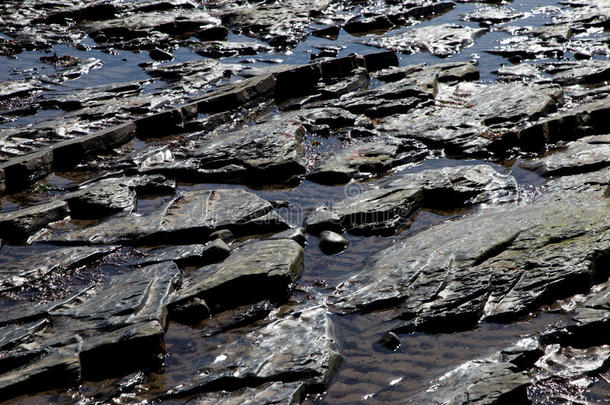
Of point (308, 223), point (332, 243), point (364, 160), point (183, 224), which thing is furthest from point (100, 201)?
point (364, 160)

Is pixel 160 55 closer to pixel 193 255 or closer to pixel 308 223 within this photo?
pixel 308 223

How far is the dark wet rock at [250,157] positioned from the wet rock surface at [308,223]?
1.5 inches

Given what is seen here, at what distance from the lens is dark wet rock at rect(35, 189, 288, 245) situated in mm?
9141

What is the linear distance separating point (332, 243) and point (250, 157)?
332 centimetres

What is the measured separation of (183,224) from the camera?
9281mm

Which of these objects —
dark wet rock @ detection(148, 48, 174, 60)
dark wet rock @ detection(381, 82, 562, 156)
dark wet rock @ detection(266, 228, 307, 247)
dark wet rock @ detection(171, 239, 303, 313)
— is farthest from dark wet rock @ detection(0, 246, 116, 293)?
dark wet rock @ detection(148, 48, 174, 60)

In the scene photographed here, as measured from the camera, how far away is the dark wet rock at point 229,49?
18375mm

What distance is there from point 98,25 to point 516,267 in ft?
55.2

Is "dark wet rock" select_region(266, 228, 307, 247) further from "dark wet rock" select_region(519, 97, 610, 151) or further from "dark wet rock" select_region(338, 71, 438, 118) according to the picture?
"dark wet rock" select_region(338, 71, 438, 118)

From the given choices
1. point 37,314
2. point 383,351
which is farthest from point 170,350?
point 383,351

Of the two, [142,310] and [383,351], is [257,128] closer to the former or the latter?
[142,310]

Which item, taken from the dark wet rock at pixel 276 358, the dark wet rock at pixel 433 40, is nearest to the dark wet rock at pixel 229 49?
the dark wet rock at pixel 433 40

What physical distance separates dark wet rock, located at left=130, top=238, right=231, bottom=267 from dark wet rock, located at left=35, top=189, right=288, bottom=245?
0.44 metres

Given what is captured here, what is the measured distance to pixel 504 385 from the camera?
5.64 metres
